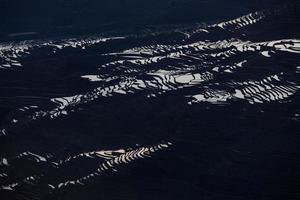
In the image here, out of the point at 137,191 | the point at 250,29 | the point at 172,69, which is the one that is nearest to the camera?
the point at 137,191

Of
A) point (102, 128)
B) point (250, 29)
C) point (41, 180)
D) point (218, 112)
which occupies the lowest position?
point (41, 180)

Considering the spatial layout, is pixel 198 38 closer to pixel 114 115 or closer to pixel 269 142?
pixel 114 115

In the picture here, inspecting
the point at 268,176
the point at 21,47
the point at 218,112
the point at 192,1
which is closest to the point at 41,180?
the point at 218,112

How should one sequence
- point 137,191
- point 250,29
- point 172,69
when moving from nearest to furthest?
point 137,191
point 172,69
point 250,29

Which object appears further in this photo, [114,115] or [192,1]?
[192,1]

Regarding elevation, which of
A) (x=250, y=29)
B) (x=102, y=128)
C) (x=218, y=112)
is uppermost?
(x=250, y=29)

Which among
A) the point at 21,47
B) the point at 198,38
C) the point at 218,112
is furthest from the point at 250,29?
→ the point at 21,47

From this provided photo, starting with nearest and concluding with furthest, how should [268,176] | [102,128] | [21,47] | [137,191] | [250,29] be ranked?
[268,176] < [137,191] < [102,128] < [250,29] < [21,47]

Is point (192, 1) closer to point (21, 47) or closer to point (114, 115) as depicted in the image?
point (21, 47)

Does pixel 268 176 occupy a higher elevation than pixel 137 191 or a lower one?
higher
